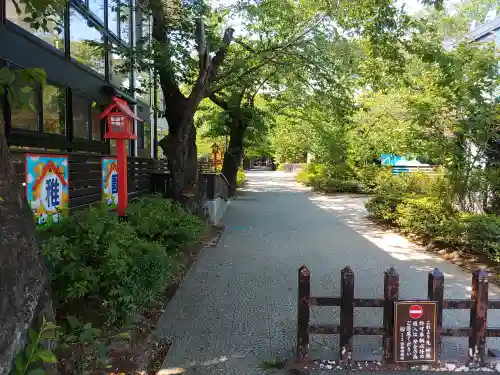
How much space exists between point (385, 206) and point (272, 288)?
276 inches

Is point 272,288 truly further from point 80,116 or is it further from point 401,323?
point 80,116

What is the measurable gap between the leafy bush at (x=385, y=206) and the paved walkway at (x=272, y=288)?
0.52 meters

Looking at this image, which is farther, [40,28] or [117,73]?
[117,73]

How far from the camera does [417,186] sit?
12.2 meters

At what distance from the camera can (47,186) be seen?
20.5 ft

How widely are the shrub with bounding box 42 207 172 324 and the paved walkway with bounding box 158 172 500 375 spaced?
2.20ft

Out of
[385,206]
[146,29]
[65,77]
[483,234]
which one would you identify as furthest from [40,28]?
[385,206]

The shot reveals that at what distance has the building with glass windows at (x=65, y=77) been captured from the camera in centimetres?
604

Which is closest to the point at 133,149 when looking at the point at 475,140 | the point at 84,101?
the point at 84,101

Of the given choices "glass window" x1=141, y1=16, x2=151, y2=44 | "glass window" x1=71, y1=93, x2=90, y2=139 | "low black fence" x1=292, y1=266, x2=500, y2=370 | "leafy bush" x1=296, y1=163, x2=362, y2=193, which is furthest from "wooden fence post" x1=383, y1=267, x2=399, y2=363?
"leafy bush" x1=296, y1=163, x2=362, y2=193

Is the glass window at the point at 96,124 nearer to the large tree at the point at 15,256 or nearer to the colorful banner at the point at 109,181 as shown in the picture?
the colorful banner at the point at 109,181

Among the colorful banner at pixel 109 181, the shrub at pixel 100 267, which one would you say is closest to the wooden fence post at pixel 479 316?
the shrub at pixel 100 267

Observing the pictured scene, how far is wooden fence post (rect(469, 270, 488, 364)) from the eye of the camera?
3.66 metres

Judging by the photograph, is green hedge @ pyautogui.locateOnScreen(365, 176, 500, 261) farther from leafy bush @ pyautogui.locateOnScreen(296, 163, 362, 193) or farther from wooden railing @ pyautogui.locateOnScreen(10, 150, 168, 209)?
leafy bush @ pyautogui.locateOnScreen(296, 163, 362, 193)
